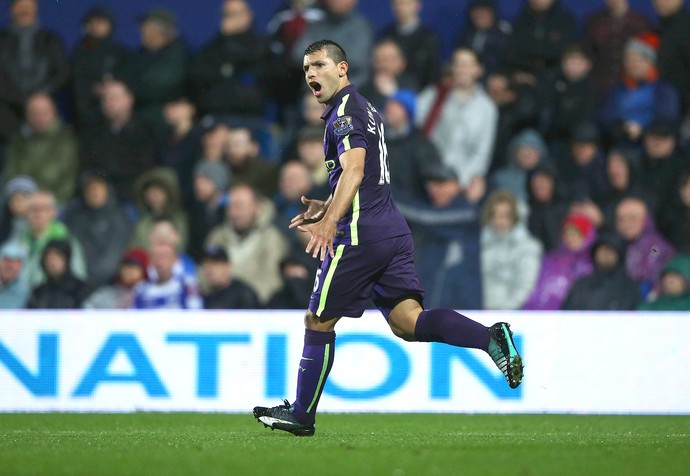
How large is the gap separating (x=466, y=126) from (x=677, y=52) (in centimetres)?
217

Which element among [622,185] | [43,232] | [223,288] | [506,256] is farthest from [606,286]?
[43,232]

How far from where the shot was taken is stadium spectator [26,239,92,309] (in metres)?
10.7

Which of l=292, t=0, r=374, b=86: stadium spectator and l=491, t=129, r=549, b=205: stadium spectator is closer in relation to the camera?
l=491, t=129, r=549, b=205: stadium spectator

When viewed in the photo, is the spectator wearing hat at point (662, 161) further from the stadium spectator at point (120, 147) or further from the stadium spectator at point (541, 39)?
the stadium spectator at point (120, 147)

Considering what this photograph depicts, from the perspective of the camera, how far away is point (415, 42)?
39.8 ft

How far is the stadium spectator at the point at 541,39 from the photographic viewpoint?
11984mm

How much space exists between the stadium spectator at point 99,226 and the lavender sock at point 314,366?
5.39 metres

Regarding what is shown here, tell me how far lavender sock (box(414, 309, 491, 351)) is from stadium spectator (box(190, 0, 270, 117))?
6.16 metres

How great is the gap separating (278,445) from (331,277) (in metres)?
0.93

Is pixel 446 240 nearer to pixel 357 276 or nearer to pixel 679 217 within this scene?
pixel 679 217

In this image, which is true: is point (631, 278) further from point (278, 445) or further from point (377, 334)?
point (278, 445)

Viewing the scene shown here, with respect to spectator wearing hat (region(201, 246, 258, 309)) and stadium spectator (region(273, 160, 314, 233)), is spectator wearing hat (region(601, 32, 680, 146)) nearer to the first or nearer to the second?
stadium spectator (region(273, 160, 314, 233))

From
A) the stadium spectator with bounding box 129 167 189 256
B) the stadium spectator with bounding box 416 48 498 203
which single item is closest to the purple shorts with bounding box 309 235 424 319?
the stadium spectator with bounding box 416 48 498 203

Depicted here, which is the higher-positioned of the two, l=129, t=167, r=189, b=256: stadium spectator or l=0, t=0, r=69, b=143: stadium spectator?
l=0, t=0, r=69, b=143: stadium spectator
